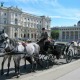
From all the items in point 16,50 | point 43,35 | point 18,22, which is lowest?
point 16,50

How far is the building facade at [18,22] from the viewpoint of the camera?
133 metres

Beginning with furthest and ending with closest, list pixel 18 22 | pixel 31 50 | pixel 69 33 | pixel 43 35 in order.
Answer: pixel 69 33 < pixel 18 22 < pixel 43 35 < pixel 31 50

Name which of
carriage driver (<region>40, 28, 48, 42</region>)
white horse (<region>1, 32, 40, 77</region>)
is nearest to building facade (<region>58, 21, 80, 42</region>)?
carriage driver (<region>40, 28, 48, 42</region>)

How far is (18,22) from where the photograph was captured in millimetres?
141000

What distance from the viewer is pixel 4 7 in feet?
445

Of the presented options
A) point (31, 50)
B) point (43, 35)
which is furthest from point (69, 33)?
point (31, 50)

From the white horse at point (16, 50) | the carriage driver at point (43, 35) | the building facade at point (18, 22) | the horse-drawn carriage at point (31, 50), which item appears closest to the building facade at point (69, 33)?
the building facade at point (18, 22)

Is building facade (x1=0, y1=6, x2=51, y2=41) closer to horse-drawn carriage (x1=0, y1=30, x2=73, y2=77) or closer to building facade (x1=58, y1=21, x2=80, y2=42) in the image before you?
building facade (x1=58, y1=21, x2=80, y2=42)

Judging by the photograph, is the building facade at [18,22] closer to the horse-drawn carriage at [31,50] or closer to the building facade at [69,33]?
the building facade at [69,33]

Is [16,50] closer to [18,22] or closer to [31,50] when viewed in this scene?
[31,50]

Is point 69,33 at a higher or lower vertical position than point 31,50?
lower

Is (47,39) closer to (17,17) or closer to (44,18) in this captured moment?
(17,17)

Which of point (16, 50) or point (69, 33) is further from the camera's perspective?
point (69, 33)

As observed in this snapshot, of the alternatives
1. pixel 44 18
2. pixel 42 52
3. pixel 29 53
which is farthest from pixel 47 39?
pixel 44 18
